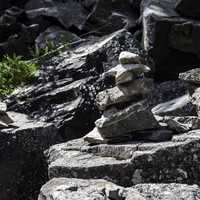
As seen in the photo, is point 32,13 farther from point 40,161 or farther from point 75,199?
point 75,199

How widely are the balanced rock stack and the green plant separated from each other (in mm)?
5367

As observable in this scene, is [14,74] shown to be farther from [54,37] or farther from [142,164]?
[142,164]

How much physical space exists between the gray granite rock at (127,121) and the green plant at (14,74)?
214 inches

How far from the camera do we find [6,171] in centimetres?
955

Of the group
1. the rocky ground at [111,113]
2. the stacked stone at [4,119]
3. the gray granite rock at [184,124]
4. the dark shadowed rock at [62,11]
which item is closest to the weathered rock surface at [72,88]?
the rocky ground at [111,113]

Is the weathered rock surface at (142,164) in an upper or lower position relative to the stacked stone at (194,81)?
lower

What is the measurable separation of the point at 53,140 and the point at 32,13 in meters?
10.0

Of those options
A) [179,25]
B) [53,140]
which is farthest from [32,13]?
[53,140]

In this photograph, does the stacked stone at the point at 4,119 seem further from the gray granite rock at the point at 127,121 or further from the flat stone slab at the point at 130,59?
the flat stone slab at the point at 130,59

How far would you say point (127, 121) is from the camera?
7.69 m

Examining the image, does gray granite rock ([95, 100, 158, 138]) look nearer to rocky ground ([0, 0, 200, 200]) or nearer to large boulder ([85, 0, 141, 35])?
rocky ground ([0, 0, 200, 200])

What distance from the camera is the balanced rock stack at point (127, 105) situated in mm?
7684

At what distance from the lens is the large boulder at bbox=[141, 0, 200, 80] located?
1197 centimetres

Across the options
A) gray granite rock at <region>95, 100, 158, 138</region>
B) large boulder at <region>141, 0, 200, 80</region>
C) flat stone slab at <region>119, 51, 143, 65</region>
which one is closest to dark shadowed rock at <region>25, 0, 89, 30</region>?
large boulder at <region>141, 0, 200, 80</region>
